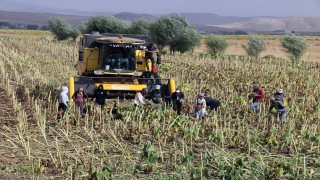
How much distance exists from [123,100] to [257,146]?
5685mm

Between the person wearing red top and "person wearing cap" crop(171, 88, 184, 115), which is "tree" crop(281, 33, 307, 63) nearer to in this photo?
the person wearing red top

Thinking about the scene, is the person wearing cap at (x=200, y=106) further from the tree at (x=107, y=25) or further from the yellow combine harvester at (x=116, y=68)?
the tree at (x=107, y=25)

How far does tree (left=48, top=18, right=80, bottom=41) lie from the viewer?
179 ft

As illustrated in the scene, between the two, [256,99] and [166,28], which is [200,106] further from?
[166,28]

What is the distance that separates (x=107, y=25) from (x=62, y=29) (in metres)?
9.13

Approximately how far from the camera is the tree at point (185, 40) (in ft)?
125

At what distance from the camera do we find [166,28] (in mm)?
39969

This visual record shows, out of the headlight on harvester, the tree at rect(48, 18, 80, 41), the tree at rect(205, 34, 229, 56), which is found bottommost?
the tree at rect(48, 18, 80, 41)

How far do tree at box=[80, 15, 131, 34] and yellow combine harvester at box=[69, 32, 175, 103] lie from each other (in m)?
31.5

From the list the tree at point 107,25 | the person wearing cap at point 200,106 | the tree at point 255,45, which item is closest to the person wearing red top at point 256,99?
the person wearing cap at point 200,106

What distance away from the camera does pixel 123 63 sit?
14586mm

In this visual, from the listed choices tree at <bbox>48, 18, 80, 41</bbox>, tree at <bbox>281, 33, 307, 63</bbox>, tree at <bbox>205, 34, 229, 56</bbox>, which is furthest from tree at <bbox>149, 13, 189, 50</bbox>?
tree at <bbox>48, 18, 80, 41</bbox>

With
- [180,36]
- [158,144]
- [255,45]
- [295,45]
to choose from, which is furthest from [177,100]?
[180,36]

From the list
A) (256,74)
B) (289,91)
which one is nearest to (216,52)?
(256,74)
